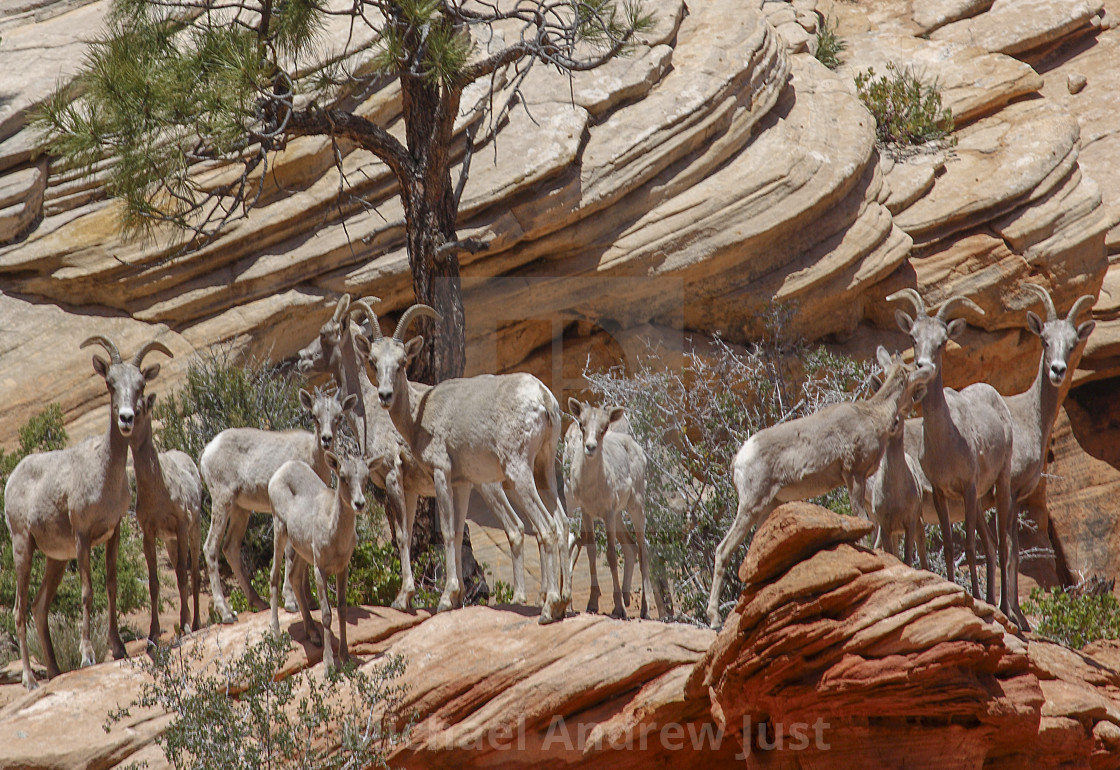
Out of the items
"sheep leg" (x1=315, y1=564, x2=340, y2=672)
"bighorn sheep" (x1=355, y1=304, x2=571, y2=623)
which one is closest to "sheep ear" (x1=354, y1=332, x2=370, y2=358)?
"bighorn sheep" (x1=355, y1=304, x2=571, y2=623)

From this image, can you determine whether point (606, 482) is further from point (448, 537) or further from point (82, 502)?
point (82, 502)

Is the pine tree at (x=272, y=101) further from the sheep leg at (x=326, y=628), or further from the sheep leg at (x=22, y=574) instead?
the sheep leg at (x=326, y=628)

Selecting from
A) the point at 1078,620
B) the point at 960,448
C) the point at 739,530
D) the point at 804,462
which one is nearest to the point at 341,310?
the point at 739,530

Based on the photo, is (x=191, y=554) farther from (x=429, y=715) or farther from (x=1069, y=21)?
(x=1069, y=21)

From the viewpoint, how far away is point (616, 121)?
46.0 ft

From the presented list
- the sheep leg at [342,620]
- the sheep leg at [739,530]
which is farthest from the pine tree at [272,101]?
the sheep leg at [739,530]

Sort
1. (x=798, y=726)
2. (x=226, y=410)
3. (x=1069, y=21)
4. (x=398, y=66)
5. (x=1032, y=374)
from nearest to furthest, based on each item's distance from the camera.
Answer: (x=798, y=726) → (x=398, y=66) → (x=226, y=410) → (x=1032, y=374) → (x=1069, y=21)

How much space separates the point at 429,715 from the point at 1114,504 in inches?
479

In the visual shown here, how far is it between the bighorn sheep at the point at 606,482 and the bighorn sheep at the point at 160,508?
2.86 meters

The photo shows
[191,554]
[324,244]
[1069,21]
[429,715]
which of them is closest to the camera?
[429,715]

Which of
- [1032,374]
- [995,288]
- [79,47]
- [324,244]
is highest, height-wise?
[79,47]

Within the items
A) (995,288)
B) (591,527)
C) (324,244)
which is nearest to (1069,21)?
(995,288)

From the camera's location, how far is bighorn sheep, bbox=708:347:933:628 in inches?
305

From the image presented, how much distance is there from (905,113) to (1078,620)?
29.7 ft
